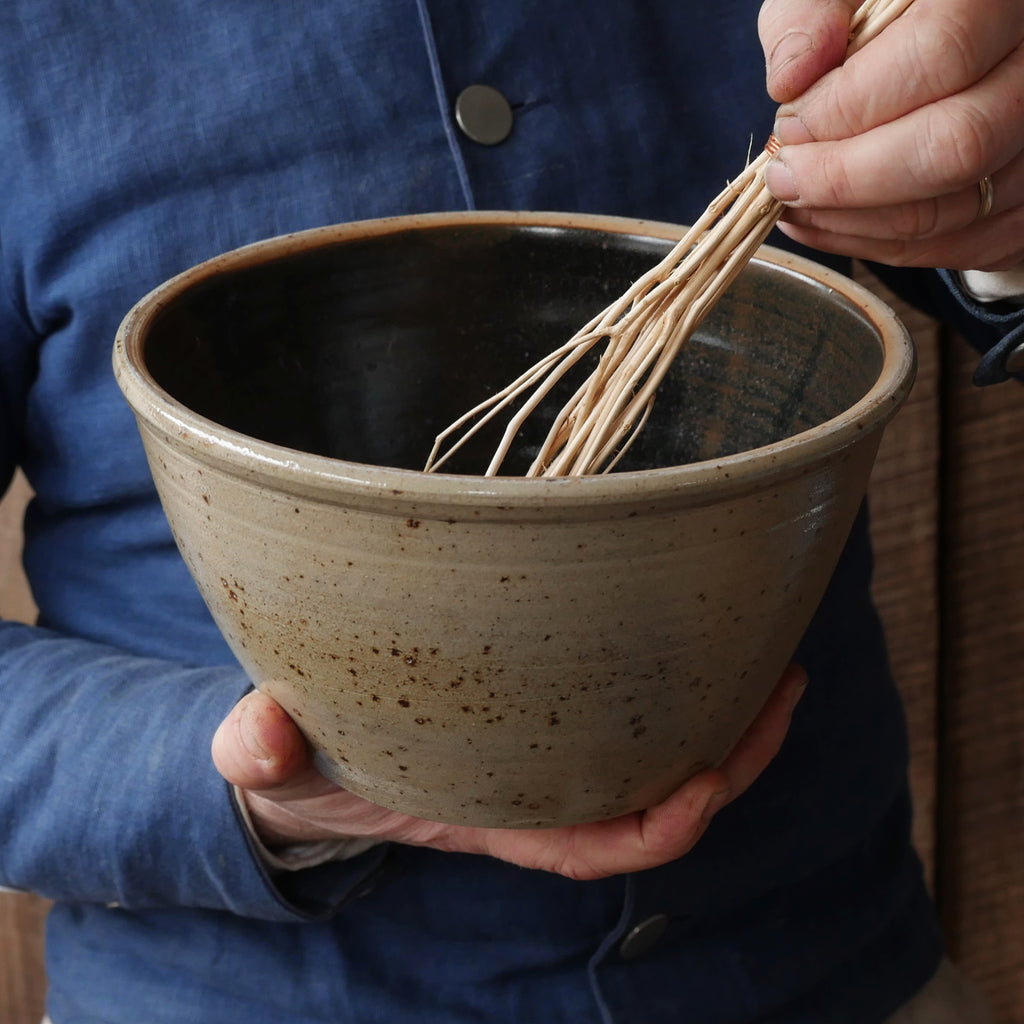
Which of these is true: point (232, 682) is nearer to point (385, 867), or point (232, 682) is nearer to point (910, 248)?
point (385, 867)

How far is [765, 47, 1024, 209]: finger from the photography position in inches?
14.0

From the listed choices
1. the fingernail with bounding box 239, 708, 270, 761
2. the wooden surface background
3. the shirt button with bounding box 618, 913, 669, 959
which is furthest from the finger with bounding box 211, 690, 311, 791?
the wooden surface background

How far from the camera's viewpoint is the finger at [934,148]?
1.17 feet

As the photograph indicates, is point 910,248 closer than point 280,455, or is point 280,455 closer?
point 280,455

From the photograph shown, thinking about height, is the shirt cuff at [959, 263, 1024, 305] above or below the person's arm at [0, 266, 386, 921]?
above

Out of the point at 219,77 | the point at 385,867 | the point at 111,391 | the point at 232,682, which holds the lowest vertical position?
the point at 385,867

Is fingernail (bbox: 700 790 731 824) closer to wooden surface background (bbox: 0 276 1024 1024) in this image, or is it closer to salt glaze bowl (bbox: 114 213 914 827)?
salt glaze bowl (bbox: 114 213 914 827)

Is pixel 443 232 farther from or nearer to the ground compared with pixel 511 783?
farther from the ground

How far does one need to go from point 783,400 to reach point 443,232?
16 centimetres

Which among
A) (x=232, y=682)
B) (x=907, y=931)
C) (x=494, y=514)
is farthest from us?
(x=907, y=931)

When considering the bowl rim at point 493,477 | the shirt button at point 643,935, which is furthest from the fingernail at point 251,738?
the shirt button at point 643,935

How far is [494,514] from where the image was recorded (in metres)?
0.31

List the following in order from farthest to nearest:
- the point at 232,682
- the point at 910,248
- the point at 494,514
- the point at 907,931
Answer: the point at 907,931
the point at 232,682
the point at 910,248
the point at 494,514

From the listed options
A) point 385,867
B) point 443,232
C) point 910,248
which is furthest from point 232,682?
point 910,248
